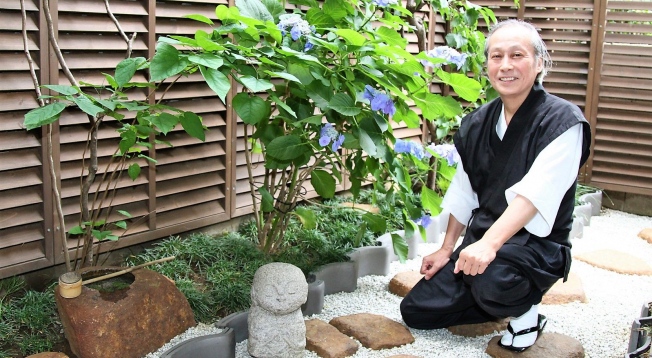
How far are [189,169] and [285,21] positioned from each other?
3.52ft

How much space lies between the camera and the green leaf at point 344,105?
7.34 ft

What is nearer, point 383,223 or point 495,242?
point 495,242

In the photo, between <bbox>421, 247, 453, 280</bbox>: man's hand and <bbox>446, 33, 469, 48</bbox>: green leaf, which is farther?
<bbox>446, 33, 469, 48</bbox>: green leaf

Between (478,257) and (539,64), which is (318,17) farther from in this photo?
(478,257)

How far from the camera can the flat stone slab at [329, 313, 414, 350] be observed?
247 cm

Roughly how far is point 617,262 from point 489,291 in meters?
1.50

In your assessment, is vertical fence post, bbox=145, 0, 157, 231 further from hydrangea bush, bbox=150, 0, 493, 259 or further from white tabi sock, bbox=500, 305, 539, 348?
white tabi sock, bbox=500, 305, 539, 348

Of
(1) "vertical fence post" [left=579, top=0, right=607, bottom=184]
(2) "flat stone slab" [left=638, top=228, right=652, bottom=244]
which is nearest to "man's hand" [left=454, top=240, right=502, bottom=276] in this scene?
(2) "flat stone slab" [left=638, top=228, right=652, bottom=244]

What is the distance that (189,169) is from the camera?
304 cm

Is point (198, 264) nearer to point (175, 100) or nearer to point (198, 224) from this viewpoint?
point (198, 224)

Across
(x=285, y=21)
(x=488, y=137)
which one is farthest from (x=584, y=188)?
(x=285, y=21)

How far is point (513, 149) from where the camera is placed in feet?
8.02

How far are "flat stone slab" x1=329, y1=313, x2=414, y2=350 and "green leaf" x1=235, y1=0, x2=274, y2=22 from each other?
1.16 m

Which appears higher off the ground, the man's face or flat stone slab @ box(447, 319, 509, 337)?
the man's face
